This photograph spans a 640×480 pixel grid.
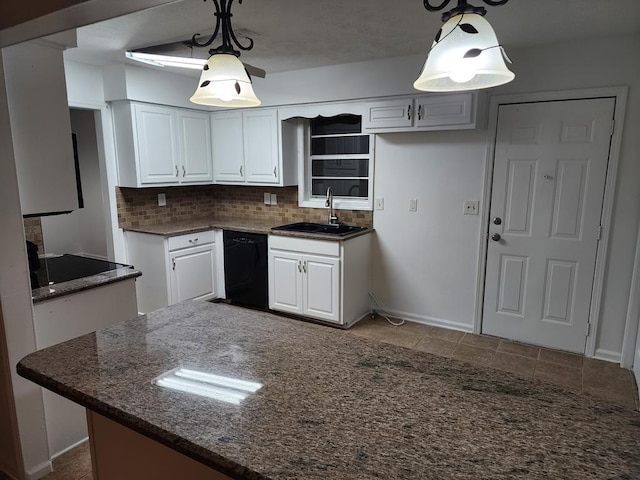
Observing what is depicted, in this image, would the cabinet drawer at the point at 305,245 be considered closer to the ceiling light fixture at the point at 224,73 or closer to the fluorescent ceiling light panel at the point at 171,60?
the fluorescent ceiling light panel at the point at 171,60

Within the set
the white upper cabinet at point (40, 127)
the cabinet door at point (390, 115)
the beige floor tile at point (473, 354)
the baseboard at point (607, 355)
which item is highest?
the cabinet door at point (390, 115)

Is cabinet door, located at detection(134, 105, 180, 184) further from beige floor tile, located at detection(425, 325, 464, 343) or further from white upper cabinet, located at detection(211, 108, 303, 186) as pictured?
beige floor tile, located at detection(425, 325, 464, 343)

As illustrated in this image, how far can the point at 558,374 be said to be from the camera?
9.62ft

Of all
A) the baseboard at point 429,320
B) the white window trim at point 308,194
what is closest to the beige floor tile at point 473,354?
the baseboard at point 429,320

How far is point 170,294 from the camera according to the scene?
3.91m

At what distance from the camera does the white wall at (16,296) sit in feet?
5.81

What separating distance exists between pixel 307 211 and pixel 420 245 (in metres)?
1.28

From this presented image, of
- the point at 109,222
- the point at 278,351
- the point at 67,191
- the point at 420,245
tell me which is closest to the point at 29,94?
the point at 67,191

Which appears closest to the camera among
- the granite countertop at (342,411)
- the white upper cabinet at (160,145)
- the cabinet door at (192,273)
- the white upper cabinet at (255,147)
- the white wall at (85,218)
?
the granite countertop at (342,411)

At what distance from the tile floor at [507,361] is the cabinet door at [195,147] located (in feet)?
7.65

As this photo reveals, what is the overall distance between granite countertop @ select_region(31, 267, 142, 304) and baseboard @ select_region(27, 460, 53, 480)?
2.62 feet

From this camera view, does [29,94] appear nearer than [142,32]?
Yes

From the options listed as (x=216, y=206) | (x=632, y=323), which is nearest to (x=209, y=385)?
(x=632, y=323)

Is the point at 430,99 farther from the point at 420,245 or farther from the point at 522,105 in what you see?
the point at 420,245
